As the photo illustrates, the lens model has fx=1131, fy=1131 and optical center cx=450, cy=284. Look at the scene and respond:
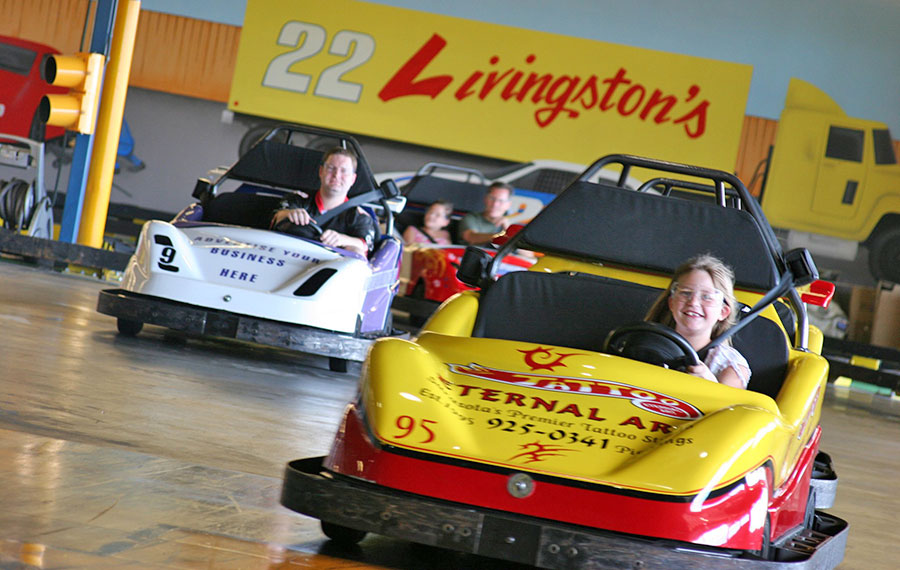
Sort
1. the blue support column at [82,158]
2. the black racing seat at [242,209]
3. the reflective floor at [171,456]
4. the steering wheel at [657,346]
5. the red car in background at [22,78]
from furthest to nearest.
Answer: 1. the red car in background at [22,78]
2. the blue support column at [82,158]
3. the black racing seat at [242,209]
4. the steering wheel at [657,346]
5. the reflective floor at [171,456]

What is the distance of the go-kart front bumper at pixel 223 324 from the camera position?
15.5 ft

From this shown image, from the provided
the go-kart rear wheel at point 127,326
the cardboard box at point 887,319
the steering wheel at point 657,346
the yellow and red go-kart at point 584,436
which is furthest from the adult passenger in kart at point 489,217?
the steering wheel at point 657,346

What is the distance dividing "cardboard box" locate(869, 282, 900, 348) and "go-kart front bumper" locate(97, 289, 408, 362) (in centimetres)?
756

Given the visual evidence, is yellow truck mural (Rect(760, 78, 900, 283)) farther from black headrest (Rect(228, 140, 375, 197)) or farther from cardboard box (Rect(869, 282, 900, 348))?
black headrest (Rect(228, 140, 375, 197))

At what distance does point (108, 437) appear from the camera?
115 inches

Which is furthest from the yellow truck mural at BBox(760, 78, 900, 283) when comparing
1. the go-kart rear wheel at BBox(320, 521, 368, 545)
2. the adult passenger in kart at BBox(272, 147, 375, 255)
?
the go-kart rear wheel at BBox(320, 521, 368, 545)

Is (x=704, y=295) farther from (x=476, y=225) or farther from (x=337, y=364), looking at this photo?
(x=476, y=225)

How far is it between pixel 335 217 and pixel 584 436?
3470 mm

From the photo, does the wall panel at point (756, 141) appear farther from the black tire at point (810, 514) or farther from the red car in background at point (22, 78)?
the black tire at point (810, 514)

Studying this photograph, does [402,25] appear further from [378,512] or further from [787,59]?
[378,512]

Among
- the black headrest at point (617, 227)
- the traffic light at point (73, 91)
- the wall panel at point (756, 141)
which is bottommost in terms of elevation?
the black headrest at point (617, 227)

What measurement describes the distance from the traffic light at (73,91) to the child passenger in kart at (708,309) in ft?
19.4

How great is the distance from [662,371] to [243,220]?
3588mm

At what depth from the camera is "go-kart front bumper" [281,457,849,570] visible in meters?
1.91
